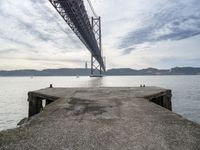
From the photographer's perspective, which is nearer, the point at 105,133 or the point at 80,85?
the point at 105,133

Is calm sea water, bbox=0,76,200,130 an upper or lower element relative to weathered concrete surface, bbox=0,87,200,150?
lower

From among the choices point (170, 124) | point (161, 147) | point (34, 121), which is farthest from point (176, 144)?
point (34, 121)

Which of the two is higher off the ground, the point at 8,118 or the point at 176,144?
the point at 176,144

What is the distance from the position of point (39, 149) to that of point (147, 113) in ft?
12.4

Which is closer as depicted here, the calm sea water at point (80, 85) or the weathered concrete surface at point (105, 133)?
the weathered concrete surface at point (105, 133)

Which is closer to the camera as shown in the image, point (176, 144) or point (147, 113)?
point (176, 144)

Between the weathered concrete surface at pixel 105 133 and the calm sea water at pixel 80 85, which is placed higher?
the weathered concrete surface at pixel 105 133

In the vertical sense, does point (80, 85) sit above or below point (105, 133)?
below

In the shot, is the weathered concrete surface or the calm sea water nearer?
the weathered concrete surface

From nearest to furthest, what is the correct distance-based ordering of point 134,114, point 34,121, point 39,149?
point 39,149
point 34,121
point 134,114

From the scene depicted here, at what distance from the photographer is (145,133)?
186 inches

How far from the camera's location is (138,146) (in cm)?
402

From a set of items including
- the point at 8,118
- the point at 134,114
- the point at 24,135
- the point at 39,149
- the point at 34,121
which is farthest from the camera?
the point at 8,118

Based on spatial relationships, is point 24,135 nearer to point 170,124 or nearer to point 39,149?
point 39,149
